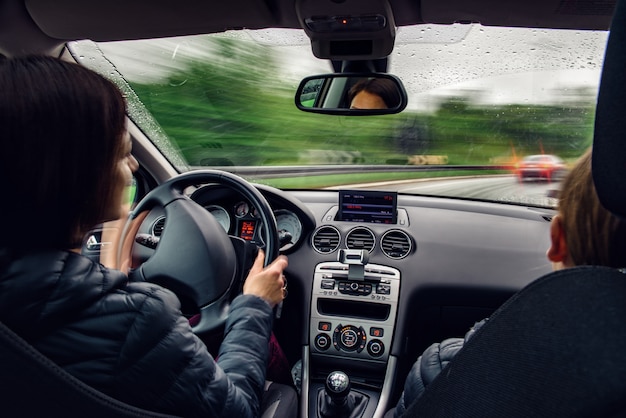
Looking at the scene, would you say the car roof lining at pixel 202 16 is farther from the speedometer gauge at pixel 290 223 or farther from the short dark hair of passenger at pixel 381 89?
the speedometer gauge at pixel 290 223

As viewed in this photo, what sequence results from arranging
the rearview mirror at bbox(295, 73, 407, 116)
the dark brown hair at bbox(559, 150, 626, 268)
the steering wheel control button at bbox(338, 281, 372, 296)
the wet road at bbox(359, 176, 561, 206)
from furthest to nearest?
the wet road at bbox(359, 176, 561, 206)
the steering wheel control button at bbox(338, 281, 372, 296)
the rearview mirror at bbox(295, 73, 407, 116)
the dark brown hair at bbox(559, 150, 626, 268)

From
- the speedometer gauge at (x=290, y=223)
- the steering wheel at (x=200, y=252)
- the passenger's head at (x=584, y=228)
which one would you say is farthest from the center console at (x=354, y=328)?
the passenger's head at (x=584, y=228)

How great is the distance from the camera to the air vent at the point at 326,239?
3047 mm

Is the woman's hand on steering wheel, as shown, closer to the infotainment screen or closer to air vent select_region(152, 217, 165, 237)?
air vent select_region(152, 217, 165, 237)

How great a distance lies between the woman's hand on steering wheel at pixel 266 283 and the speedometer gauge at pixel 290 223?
0.87 metres

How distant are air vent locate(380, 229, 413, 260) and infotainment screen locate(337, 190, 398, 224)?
10 centimetres

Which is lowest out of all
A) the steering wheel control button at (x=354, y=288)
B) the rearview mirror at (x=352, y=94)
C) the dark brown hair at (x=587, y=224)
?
the steering wheel control button at (x=354, y=288)

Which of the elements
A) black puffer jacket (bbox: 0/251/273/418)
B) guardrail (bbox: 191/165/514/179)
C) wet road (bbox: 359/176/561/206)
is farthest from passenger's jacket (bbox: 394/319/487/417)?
guardrail (bbox: 191/165/514/179)

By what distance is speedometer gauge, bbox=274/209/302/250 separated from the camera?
9.98ft

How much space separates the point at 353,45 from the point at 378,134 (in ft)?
9.56

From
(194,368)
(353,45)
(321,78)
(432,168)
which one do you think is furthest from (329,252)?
(194,368)

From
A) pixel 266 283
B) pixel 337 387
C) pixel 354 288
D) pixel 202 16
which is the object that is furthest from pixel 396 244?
pixel 202 16

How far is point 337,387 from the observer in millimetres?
2592

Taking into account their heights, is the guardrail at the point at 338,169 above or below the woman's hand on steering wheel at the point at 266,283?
above
